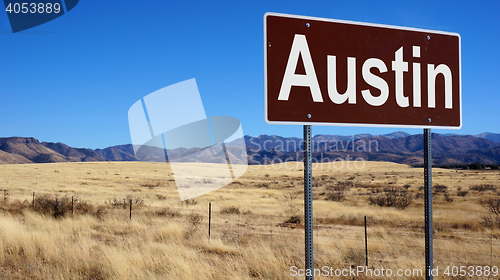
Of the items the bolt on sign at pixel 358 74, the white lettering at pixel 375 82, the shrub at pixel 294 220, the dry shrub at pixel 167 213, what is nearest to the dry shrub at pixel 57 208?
the dry shrub at pixel 167 213

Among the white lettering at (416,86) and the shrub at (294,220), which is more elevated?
the white lettering at (416,86)

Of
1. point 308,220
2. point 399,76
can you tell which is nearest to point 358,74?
point 399,76

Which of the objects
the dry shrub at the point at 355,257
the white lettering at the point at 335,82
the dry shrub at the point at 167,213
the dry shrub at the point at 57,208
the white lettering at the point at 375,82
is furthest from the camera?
the dry shrub at the point at 167,213

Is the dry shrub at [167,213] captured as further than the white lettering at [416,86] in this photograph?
Yes

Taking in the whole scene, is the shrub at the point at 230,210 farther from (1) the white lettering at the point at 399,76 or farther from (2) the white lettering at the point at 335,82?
(2) the white lettering at the point at 335,82

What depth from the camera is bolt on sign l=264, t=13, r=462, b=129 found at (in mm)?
3064

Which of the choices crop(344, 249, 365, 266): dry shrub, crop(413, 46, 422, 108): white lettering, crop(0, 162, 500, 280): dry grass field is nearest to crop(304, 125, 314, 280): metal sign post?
crop(413, 46, 422, 108): white lettering

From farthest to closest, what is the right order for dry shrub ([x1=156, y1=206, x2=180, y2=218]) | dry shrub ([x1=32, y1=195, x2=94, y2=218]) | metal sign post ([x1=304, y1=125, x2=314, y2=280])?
1. dry shrub ([x1=156, y1=206, x2=180, y2=218])
2. dry shrub ([x1=32, y1=195, x2=94, y2=218])
3. metal sign post ([x1=304, y1=125, x2=314, y2=280])

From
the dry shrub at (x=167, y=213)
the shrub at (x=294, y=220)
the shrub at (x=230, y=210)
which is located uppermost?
the dry shrub at (x=167, y=213)

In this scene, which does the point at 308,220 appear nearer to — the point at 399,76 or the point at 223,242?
the point at 399,76

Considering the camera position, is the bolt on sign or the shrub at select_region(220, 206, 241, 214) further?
the shrub at select_region(220, 206, 241, 214)

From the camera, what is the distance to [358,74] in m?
3.32

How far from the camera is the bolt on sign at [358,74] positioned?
10.1 feet

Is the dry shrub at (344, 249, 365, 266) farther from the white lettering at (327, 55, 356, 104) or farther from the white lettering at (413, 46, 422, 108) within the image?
the white lettering at (327, 55, 356, 104)
